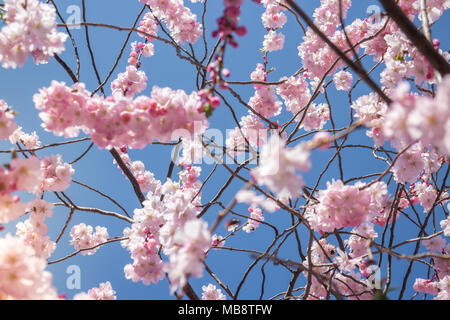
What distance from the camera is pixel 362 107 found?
2.43 metres

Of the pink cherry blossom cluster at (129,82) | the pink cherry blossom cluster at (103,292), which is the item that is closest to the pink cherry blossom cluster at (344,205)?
the pink cherry blossom cluster at (103,292)

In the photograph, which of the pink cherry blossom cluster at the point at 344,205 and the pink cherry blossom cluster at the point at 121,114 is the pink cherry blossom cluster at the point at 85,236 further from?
the pink cherry blossom cluster at the point at 344,205

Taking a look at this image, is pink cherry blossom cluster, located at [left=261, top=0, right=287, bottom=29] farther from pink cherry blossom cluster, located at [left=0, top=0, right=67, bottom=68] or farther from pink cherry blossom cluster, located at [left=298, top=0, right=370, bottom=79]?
pink cherry blossom cluster, located at [left=0, top=0, right=67, bottom=68]

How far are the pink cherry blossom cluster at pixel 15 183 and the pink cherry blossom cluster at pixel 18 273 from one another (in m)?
0.14

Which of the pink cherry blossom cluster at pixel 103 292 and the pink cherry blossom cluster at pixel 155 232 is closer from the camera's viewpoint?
the pink cherry blossom cluster at pixel 155 232

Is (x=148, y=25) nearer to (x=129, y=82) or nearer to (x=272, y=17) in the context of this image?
(x=129, y=82)

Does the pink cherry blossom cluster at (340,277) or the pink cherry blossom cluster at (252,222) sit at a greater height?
the pink cherry blossom cluster at (252,222)

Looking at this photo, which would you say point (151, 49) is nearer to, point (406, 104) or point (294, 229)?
point (294, 229)

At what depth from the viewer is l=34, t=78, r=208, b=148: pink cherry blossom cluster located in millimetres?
1781

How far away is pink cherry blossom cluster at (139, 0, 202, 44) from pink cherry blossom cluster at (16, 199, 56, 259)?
7.28 feet

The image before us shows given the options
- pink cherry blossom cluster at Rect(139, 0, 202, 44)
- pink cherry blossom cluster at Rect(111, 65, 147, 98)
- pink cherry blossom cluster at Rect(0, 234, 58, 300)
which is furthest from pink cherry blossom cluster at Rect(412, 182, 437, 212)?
pink cherry blossom cluster at Rect(0, 234, 58, 300)

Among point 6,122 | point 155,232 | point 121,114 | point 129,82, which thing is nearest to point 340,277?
point 155,232

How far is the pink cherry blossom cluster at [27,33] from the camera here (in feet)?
5.71

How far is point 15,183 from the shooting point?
154 centimetres
